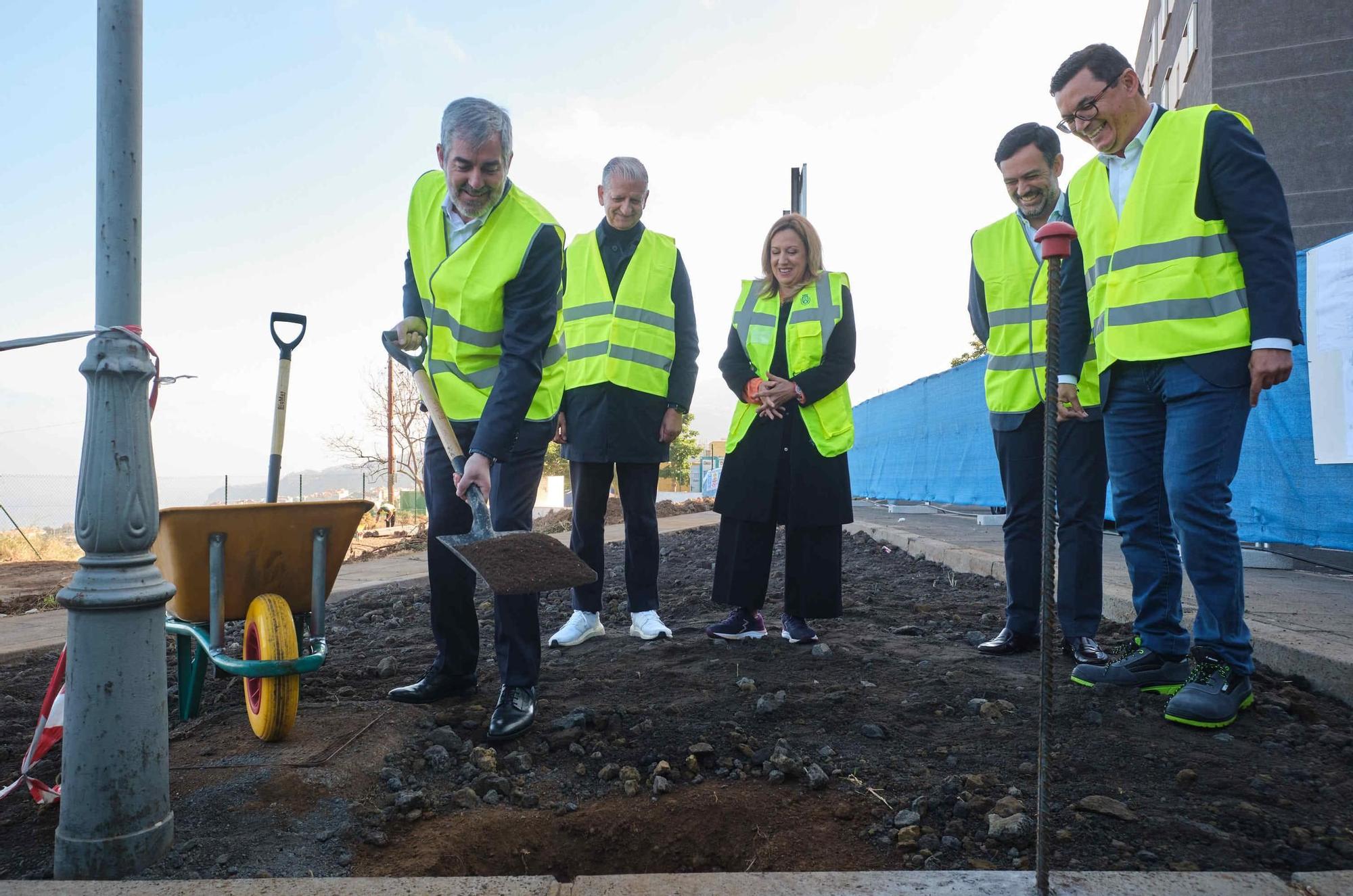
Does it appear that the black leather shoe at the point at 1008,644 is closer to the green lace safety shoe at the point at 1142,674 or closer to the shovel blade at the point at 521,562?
the green lace safety shoe at the point at 1142,674

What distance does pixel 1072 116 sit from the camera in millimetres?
3049

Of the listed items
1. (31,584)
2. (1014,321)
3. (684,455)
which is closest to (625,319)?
(1014,321)

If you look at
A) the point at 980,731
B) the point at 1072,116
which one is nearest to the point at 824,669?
the point at 980,731

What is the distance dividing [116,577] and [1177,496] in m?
2.93

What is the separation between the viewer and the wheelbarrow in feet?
8.32

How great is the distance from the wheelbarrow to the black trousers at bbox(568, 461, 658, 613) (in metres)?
1.46

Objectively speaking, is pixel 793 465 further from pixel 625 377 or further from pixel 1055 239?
pixel 1055 239

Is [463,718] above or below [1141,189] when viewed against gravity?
below

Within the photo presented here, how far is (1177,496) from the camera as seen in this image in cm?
277

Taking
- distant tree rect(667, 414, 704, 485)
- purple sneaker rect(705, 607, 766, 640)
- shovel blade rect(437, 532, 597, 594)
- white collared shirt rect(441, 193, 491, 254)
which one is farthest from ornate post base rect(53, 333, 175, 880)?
distant tree rect(667, 414, 704, 485)

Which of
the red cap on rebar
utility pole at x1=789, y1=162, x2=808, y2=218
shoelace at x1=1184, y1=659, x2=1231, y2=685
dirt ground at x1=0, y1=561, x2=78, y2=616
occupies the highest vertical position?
utility pole at x1=789, y1=162, x2=808, y2=218

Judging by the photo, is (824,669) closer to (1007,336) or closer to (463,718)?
(463,718)

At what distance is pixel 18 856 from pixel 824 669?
251cm

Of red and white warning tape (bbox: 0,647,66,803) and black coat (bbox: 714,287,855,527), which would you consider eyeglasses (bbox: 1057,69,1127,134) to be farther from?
red and white warning tape (bbox: 0,647,66,803)
